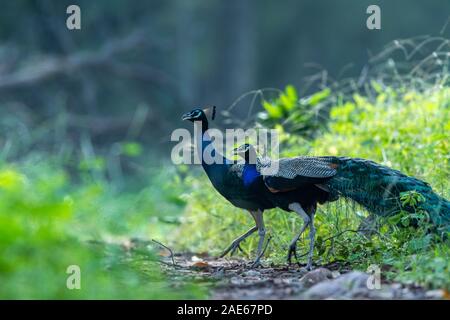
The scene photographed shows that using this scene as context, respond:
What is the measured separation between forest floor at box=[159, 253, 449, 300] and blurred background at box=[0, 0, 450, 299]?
6.2 inches

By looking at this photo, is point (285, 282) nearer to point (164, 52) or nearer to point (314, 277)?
point (314, 277)

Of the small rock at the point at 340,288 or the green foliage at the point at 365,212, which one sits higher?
the green foliage at the point at 365,212

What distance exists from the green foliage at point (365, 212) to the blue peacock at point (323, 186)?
116 millimetres

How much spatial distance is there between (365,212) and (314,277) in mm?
1186

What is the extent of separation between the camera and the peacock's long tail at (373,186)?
5.46 m

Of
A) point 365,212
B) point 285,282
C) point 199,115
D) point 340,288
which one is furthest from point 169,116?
point 340,288

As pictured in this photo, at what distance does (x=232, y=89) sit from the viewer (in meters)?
21.9

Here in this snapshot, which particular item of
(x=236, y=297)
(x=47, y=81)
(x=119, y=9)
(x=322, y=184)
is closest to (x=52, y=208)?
(x=236, y=297)

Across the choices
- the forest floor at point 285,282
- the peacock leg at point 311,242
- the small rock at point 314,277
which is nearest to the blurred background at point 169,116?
the forest floor at point 285,282

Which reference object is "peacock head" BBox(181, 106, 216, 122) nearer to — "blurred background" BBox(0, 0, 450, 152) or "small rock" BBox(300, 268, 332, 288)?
"small rock" BBox(300, 268, 332, 288)

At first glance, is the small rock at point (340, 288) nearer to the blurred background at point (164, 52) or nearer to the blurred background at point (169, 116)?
the blurred background at point (169, 116)

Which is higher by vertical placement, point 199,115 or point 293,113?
Answer: point 293,113

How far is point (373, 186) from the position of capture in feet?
18.1

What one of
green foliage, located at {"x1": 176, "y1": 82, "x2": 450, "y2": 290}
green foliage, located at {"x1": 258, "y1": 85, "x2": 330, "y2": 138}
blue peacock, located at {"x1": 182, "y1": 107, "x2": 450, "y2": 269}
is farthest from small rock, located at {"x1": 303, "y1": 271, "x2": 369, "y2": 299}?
green foliage, located at {"x1": 258, "y1": 85, "x2": 330, "y2": 138}
